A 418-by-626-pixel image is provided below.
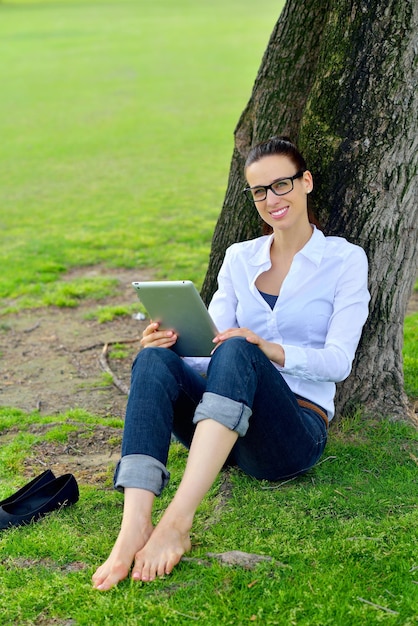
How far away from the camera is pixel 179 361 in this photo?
364 centimetres

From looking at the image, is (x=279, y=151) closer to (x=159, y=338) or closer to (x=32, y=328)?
(x=159, y=338)

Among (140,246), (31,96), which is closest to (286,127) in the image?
(140,246)

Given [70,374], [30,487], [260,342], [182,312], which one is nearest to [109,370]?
[70,374]

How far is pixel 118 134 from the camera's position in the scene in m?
18.4

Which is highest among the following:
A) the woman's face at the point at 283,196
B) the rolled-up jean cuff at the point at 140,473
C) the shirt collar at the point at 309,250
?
the woman's face at the point at 283,196

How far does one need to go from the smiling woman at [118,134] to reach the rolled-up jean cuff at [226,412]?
15.9 ft

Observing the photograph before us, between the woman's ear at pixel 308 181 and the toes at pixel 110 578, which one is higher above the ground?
the woman's ear at pixel 308 181

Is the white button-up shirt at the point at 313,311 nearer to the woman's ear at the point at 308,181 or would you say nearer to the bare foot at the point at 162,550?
the woman's ear at the point at 308,181

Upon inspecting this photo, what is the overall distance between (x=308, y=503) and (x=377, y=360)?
3.44 feet

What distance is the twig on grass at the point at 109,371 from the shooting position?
5571mm

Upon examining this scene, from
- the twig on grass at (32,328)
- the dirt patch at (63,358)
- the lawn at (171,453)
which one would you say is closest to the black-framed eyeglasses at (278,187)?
the lawn at (171,453)

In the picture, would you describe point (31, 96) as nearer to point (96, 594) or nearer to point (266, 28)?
point (266, 28)

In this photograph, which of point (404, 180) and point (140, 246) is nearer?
point (404, 180)

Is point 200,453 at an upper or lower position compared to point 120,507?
upper
